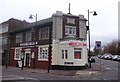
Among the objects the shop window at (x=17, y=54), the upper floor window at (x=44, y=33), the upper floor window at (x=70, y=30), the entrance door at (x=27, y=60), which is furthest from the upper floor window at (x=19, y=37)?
the upper floor window at (x=70, y=30)

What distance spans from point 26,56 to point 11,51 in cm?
737

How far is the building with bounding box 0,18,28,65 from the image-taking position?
173ft

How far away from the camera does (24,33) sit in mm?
45844

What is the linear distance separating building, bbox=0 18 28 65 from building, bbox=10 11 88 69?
9965 millimetres

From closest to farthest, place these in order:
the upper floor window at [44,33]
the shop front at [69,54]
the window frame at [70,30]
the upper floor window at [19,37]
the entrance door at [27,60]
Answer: the shop front at [69,54] → the window frame at [70,30] → the upper floor window at [44,33] → the entrance door at [27,60] → the upper floor window at [19,37]

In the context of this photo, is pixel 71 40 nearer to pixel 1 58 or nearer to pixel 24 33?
pixel 24 33

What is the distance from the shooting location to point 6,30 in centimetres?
5391

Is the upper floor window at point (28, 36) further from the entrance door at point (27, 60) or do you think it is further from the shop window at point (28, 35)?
the entrance door at point (27, 60)

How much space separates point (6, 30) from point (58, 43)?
20.1m

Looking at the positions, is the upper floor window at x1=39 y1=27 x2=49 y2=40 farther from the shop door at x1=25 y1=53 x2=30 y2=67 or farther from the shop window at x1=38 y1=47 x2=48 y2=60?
the shop door at x1=25 y1=53 x2=30 y2=67

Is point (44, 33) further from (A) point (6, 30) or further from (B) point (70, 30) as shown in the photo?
(A) point (6, 30)

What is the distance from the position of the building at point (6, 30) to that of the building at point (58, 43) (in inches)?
392

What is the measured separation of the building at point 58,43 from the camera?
36.1m

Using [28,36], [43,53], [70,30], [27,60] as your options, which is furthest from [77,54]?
[28,36]
